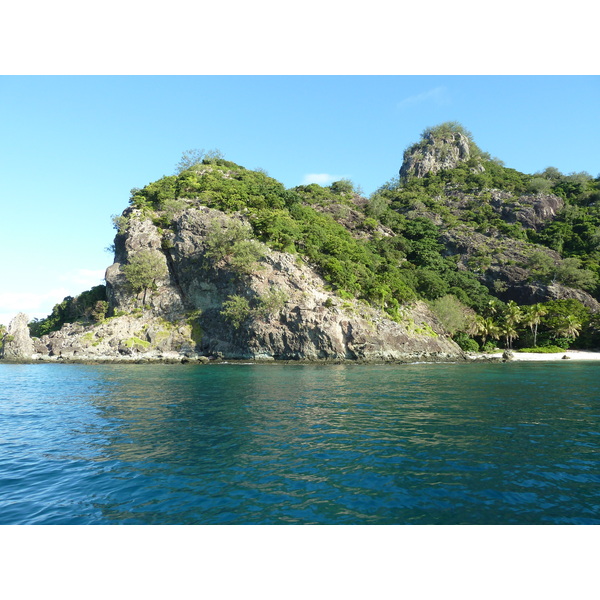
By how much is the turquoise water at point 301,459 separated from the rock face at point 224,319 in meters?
35.1

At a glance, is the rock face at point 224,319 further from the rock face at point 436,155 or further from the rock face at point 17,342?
the rock face at point 436,155

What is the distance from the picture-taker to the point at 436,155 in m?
164

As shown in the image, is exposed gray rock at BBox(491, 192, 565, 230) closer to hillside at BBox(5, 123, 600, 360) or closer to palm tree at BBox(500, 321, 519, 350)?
hillside at BBox(5, 123, 600, 360)

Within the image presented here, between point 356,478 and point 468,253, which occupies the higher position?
point 468,253

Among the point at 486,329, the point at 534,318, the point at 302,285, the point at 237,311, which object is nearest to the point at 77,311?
the point at 237,311

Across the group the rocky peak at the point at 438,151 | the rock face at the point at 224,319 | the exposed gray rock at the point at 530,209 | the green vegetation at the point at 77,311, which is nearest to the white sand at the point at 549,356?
the rock face at the point at 224,319

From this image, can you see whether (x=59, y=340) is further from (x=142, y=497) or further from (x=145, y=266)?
(x=142, y=497)

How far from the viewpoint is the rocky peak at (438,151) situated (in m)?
162

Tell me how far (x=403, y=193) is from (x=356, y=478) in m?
142

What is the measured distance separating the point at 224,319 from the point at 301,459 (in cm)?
5666

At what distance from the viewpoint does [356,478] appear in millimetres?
11812

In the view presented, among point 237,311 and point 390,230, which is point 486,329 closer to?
point 390,230

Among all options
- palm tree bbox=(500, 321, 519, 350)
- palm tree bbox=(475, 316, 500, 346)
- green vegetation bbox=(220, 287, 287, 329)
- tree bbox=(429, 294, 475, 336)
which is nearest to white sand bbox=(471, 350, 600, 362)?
palm tree bbox=(500, 321, 519, 350)
